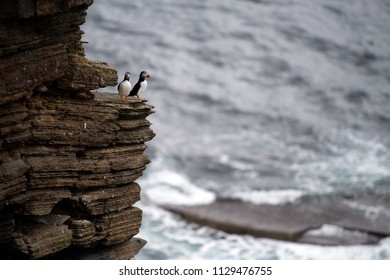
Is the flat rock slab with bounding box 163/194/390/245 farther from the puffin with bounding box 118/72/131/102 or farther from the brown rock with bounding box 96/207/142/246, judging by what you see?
the puffin with bounding box 118/72/131/102

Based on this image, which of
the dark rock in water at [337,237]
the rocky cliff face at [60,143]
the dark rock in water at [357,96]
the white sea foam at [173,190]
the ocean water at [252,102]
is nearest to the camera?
the rocky cliff face at [60,143]

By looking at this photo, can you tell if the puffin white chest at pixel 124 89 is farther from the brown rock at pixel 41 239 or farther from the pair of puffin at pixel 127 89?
the brown rock at pixel 41 239

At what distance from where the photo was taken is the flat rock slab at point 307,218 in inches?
1478

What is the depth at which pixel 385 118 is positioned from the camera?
5638 centimetres

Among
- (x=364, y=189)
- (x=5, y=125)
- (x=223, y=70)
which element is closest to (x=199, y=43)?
(x=223, y=70)

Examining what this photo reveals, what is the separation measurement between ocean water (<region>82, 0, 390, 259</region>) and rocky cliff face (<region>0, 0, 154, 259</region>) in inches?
564

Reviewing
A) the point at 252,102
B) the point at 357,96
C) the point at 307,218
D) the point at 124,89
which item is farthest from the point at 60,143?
the point at 357,96

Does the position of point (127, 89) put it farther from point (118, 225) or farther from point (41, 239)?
point (41, 239)

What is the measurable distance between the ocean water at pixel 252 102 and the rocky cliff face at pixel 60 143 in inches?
564

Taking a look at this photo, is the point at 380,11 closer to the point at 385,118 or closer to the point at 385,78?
the point at 385,78

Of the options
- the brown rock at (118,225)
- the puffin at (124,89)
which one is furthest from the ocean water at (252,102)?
the puffin at (124,89)

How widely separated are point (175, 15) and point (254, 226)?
3491 centimetres

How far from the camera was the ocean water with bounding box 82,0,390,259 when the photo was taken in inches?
1655

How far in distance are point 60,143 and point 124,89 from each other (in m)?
2.46
